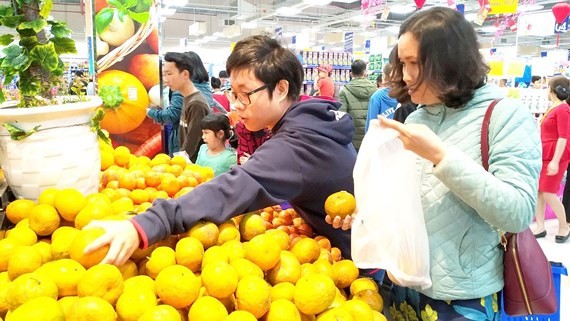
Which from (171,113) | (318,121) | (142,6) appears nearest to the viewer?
(318,121)

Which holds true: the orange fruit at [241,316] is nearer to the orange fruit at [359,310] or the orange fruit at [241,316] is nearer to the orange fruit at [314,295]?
the orange fruit at [314,295]

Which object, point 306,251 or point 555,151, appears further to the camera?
point 555,151

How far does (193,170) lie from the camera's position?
2.27 metres

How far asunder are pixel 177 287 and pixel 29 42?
1109 mm

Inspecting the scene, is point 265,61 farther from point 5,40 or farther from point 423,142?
point 5,40

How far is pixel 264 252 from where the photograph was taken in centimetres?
134

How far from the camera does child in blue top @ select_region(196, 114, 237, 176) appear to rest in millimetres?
3825

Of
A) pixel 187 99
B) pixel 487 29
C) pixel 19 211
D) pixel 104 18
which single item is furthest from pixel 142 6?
pixel 487 29

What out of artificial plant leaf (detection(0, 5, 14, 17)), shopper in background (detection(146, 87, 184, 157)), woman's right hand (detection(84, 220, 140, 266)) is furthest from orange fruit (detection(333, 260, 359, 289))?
shopper in background (detection(146, 87, 184, 157))

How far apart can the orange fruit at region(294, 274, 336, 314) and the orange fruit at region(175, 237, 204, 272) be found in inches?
11.1

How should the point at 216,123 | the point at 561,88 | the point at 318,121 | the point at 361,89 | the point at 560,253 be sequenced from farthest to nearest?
the point at 361,89, the point at 561,88, the point at 560,253, the point at 216,123, the point at 318,121

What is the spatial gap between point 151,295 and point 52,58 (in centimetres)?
102

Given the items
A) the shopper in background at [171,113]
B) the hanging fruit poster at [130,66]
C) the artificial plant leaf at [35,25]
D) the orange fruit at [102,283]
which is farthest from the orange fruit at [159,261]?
the shopper in background at [171,113]

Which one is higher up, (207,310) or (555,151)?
(207,310)
